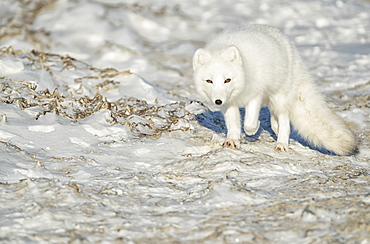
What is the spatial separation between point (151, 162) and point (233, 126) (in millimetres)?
1104

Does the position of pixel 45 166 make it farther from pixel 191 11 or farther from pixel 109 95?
pixel 191 11

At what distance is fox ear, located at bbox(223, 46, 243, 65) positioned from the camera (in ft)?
14.1

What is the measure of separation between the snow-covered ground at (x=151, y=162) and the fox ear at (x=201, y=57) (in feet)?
2.43

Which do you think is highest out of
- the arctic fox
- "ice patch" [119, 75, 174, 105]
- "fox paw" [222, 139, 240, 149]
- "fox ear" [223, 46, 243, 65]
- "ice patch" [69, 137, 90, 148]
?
"fox ear" [223, 46, 243, 65]

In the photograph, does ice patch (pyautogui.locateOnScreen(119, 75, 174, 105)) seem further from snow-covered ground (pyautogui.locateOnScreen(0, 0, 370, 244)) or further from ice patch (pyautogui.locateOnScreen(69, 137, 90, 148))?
ice patch (pyautogui.locateOnScreen(69, 137, 90, 148))

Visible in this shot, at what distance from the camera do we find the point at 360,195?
303 cm

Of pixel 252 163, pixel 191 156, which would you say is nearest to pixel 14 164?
pixel 191 156

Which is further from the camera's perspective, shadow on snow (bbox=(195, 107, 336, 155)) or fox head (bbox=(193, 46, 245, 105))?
shadow on snow (bbox=(195, 107, 336, 155))

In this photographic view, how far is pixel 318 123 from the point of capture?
4.83 meters

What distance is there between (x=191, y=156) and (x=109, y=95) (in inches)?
106

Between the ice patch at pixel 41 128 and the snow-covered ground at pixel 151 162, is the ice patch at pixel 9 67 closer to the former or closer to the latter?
the snow-covered ground at pixel 151 162

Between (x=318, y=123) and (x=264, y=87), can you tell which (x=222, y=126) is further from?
(x=318, y=123)

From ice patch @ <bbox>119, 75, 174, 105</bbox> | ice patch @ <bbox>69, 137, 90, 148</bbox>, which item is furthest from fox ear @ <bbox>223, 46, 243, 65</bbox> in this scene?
ice patch @ <bbox>119, 75, 174, 105</bbox>

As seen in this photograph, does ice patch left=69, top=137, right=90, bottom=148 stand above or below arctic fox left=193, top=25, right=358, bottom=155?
below
